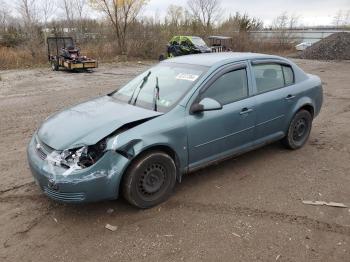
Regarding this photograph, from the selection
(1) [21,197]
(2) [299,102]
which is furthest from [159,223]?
(2) [299,102]

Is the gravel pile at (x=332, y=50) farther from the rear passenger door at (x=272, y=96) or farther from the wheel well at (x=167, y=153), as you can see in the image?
the wheel well at (x=167, y=153)

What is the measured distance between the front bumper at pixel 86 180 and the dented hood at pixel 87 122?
0.77 ft

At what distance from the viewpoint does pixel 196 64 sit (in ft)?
15.0

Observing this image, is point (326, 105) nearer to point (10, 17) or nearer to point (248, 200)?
point (248, 200)

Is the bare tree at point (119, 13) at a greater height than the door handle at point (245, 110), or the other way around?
the bare tree at point (119, 13)

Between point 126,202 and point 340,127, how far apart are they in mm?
5023

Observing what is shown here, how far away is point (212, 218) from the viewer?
371 cm

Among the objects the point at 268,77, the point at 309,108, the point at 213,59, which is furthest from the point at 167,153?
the point at 309,108

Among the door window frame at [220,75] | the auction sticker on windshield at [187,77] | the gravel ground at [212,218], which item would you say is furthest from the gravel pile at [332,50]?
the auction sticker on windshield at [187,77]

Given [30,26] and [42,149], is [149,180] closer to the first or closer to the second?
[42,149]

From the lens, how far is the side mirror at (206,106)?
4.00 meters

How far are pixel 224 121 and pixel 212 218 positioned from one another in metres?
1.24

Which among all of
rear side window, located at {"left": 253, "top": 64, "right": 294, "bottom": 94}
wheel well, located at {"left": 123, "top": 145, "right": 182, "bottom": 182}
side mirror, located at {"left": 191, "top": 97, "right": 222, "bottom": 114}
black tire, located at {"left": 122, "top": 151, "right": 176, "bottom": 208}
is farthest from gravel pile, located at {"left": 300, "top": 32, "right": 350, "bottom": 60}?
black tire, located at {"left": 122, "top": 151, "right": 176, "bottom": 208}

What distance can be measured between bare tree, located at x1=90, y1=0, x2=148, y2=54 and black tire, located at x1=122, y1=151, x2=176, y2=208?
23.2 metres
